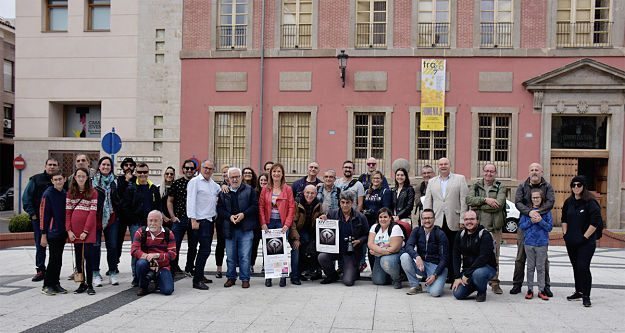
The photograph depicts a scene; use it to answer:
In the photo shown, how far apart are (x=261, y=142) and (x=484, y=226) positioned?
42.5 ft

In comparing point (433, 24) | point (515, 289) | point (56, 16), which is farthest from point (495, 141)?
point (56, 16)

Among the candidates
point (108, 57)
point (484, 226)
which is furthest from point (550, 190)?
point (108, 57)

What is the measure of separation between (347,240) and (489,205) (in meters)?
2.24

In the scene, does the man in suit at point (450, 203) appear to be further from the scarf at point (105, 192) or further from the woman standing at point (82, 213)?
the woman standing at point (82, 213)

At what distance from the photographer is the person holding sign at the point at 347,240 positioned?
923 centimetres

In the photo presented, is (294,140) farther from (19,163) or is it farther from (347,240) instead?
(347,240)

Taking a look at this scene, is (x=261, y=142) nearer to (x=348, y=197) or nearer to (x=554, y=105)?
(x=554, y=105)

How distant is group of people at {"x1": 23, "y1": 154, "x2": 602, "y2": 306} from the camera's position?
27.0 ft

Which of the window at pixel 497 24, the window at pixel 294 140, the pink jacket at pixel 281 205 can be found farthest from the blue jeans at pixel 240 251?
the window at pixel 497 24

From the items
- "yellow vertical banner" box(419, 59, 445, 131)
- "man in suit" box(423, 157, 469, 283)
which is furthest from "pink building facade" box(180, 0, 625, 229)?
"man in suit" box(423, 157, 469, 283)

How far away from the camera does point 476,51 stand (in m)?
20.0

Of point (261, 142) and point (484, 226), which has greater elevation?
point (261, 142)

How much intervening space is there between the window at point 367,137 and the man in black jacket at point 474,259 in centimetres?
1222

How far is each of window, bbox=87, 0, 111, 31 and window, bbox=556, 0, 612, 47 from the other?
53.2 feet
